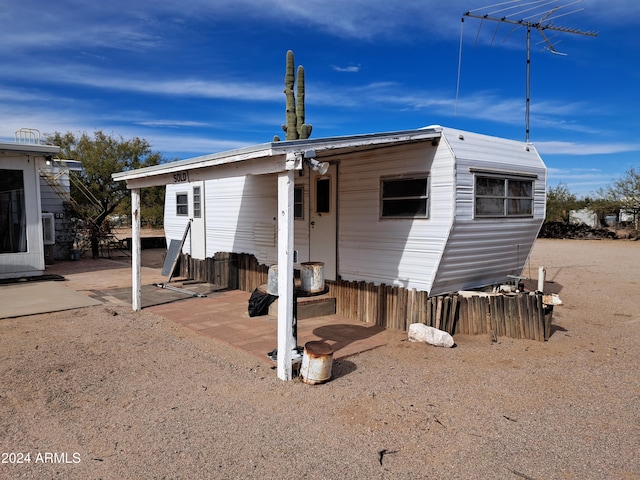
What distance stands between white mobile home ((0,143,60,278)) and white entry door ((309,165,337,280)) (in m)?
7.78

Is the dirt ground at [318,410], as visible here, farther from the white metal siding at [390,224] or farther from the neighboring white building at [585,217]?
the neighboring white building at [585,217]

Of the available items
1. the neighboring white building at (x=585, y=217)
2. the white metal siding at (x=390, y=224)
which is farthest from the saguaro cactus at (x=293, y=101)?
the neighboring white building at (x=585, y=217)

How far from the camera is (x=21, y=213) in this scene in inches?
459

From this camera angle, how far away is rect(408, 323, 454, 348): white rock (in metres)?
6.04

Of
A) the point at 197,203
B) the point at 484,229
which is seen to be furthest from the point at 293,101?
the point at 484,229

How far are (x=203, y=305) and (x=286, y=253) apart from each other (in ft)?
13.9

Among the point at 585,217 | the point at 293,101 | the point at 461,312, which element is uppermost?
the point at 293,101

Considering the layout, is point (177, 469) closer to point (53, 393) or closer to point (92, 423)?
point (92, 423)

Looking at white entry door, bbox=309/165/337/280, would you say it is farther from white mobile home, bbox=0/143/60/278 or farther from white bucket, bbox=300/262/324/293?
white mobile home, bbox=0/143/60/278

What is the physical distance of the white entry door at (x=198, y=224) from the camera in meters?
11.3

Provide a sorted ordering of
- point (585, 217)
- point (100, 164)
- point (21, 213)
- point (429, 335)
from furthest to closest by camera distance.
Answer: point (585, 217)
point (100, 164)
point (21, 213)
point (429, 335)

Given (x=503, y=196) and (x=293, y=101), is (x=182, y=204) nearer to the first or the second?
(x=293, y=101)

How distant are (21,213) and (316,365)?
415 inches

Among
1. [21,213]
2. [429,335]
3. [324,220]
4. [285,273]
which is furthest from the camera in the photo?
[21,213]
